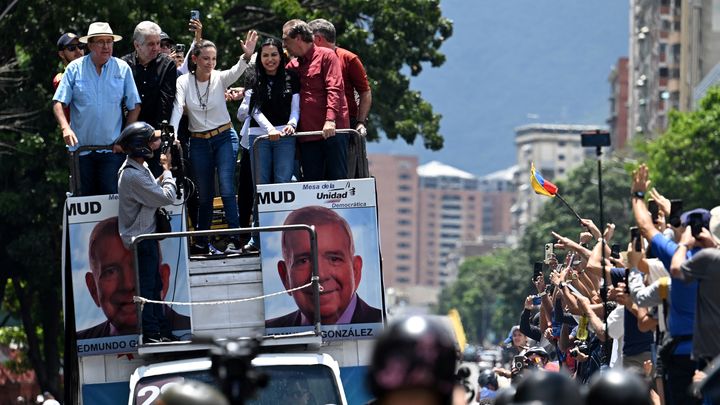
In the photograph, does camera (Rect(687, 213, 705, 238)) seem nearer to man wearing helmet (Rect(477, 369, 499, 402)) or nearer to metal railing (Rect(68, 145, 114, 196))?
metal railing (Rect(68, 145, 114, 196))

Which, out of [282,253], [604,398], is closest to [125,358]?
[282,253]

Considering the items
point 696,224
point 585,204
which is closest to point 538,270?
point 696,224

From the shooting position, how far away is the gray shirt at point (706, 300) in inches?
432

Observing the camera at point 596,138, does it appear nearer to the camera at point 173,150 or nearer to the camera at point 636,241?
the camera at point 636,241

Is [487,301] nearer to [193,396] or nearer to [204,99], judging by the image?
[204,99]

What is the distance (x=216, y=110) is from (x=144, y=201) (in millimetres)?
1920

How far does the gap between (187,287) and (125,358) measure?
71 cm

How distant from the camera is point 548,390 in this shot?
6.57 metres

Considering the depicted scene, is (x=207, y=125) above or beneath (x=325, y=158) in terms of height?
above

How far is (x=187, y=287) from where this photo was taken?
1387 cm

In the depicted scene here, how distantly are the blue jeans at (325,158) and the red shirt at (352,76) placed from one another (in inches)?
36.7

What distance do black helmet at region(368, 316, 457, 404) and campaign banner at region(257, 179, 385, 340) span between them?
7.78 m

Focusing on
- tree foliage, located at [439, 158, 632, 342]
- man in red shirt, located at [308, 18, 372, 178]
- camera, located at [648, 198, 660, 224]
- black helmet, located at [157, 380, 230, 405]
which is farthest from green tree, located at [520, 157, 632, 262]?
black helmet, located at [157, 380, 230, 405]

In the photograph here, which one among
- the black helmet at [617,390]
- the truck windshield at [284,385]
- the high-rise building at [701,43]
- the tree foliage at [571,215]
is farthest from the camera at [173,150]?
the high-rise building at [701,43]
